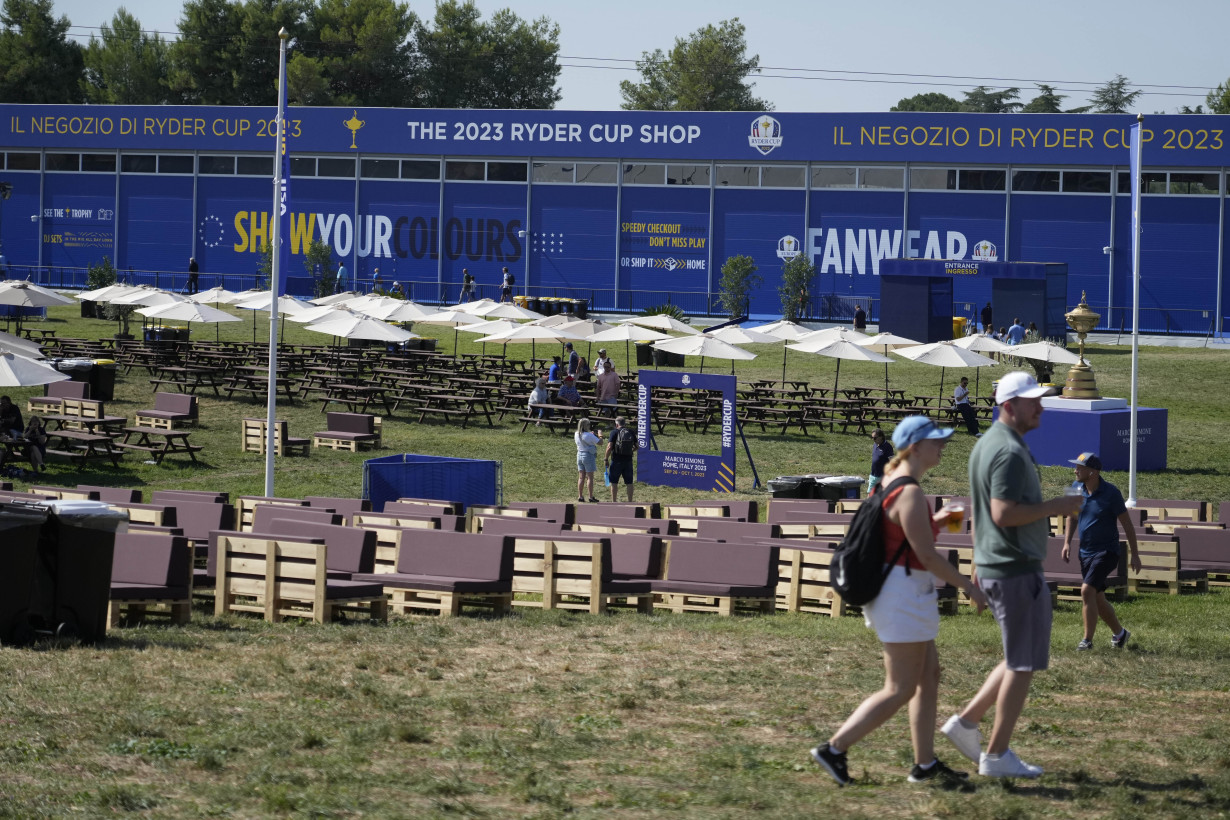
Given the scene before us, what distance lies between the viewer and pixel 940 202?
170ft

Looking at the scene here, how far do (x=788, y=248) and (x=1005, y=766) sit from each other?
47.8 m

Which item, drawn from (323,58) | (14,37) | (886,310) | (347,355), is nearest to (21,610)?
(347,355)

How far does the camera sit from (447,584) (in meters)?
11.3

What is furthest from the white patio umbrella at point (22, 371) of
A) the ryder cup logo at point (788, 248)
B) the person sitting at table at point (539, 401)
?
the ryder cup logo at point (788, 248)

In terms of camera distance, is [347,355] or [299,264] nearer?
[347,355]

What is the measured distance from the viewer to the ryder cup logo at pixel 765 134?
52.7 m

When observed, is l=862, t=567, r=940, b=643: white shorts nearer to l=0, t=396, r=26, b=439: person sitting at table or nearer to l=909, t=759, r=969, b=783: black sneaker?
l=909, t=759, r=969, b=783: black sneaker

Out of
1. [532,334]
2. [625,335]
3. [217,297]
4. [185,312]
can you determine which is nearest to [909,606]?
[625,335]

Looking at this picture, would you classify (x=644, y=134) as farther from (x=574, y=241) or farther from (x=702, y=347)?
(x=702, y=347)

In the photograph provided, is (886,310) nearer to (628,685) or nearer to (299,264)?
(299,264)

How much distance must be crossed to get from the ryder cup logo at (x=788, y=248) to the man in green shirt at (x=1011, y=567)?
4717cm

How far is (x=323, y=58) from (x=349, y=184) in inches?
1136

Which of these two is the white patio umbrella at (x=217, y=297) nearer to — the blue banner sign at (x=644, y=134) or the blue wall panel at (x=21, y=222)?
the blue banner sign at (x=644, y=134)

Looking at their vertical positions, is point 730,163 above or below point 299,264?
above
